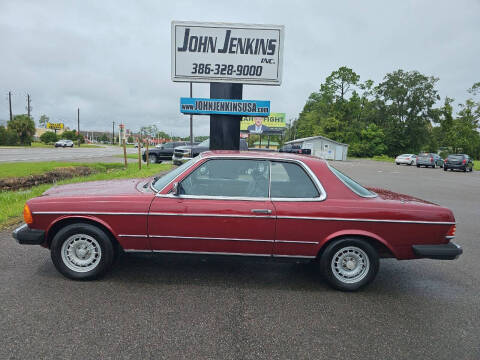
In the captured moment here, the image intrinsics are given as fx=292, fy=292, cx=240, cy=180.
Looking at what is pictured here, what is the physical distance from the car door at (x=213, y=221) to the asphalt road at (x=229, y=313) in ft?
1.54

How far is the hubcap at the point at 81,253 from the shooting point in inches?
131

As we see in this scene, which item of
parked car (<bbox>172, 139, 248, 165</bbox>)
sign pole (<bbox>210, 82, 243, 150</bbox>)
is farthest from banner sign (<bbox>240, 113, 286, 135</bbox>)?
sign pole (<bbox>210, 82, 243, 150</bbox>)

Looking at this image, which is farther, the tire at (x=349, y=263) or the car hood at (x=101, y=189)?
the car hood at (x=101, y=189)

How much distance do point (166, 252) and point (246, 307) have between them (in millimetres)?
1079

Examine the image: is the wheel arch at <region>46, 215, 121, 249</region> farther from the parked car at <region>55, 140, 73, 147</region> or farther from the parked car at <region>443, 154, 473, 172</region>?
the parked car at <region>55, 140, 73, 147</region>

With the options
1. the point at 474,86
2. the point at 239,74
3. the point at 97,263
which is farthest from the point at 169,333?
the point at 474,86

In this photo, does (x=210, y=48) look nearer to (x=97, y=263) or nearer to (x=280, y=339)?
(x=97, y=263)

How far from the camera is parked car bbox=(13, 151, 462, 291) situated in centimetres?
318

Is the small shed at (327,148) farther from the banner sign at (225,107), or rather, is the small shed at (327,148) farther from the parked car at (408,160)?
the banner sign at (225,107)

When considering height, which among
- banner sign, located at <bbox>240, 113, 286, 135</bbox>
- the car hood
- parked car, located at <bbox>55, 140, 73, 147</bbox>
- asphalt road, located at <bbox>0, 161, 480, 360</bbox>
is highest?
banner sign, located at <bbox>240, 113, 286, 135</bbox>

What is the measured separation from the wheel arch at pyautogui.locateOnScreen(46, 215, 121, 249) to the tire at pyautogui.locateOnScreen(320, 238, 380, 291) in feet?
7.82

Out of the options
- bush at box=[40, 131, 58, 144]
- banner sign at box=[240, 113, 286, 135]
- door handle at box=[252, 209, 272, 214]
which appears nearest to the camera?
door handle at box=[252, 209, 272, 214]

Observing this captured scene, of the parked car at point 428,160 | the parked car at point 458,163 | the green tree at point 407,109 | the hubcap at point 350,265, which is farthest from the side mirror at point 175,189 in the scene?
the green tree at point 407,109

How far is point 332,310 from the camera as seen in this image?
9.62ft
